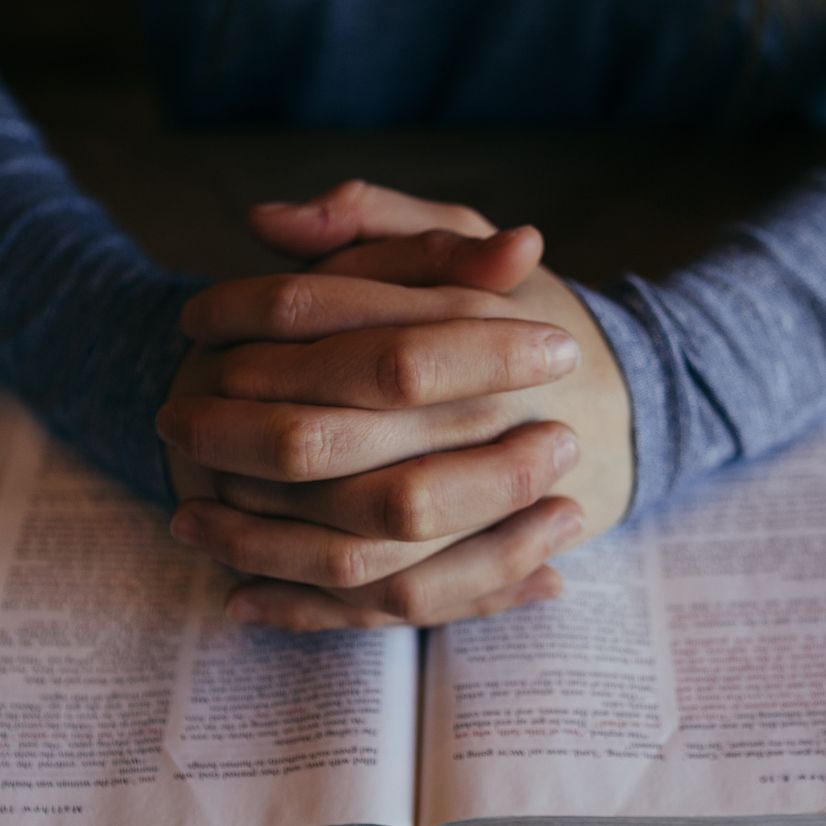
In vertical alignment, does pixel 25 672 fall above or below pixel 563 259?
below

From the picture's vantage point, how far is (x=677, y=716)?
51cm

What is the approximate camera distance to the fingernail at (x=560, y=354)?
512 mm

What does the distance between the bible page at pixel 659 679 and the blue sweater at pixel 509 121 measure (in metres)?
0.05

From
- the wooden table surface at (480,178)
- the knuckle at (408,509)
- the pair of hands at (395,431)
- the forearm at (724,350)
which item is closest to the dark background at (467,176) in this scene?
the wooden table surface at (480,178)

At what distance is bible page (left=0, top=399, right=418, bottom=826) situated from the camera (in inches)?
18.9

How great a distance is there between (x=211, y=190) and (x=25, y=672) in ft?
1.64

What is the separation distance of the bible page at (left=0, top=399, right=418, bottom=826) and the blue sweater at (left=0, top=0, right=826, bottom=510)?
0.20 ft

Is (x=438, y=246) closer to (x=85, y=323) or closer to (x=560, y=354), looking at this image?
(x=560, y=354)

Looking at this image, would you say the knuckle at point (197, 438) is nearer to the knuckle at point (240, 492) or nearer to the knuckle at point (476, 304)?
the knuckle at point (240, 492)

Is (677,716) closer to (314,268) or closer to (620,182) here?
(314,268)

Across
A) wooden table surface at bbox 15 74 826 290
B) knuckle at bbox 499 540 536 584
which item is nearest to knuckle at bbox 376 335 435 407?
knuckle at bbox 499 540 536 584

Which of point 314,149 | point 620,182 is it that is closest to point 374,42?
point 314,149

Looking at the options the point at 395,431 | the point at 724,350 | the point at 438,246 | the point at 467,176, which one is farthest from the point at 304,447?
the point at 467,176

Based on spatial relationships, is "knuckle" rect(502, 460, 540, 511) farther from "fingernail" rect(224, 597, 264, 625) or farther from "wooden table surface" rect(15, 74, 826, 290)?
"wooden table surface" rect(15, 74, 826, 290)
